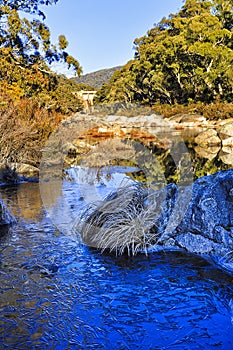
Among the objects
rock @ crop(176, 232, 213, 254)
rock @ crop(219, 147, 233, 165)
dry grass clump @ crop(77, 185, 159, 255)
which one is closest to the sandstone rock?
rock @ crop(219, 147, 233, 165)

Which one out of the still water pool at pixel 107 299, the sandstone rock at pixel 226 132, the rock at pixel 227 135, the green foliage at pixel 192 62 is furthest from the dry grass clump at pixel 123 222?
the green foliage at pixel 192 62

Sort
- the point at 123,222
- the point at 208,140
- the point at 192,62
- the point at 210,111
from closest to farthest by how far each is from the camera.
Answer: the point at 123,222 < the point at 208,140 < the point at 210,111 < the point at 192,62

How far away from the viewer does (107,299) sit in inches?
123

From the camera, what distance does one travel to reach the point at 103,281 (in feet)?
11.4

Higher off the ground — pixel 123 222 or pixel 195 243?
pixel 123 222

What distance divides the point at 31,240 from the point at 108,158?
7.21 meters

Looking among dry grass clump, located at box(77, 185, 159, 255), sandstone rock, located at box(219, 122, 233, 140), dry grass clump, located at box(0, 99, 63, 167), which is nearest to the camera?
dry grass clump, located at box(77, 185, 159, 255)

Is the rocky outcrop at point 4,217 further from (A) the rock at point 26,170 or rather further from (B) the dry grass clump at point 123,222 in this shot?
(A) the rock at point 26,170

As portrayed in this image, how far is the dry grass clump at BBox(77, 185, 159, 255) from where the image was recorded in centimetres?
430

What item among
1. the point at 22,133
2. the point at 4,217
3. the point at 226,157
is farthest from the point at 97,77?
the point at 4,217

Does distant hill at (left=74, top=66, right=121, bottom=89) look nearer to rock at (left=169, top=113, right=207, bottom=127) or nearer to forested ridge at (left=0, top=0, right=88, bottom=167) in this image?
rock at (left=169, top=113, right=207, bottom=127)

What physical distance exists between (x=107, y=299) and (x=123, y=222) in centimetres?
149

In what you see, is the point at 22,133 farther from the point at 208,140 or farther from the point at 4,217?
the point at 208,140

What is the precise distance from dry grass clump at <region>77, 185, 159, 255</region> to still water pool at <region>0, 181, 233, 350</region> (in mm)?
171
